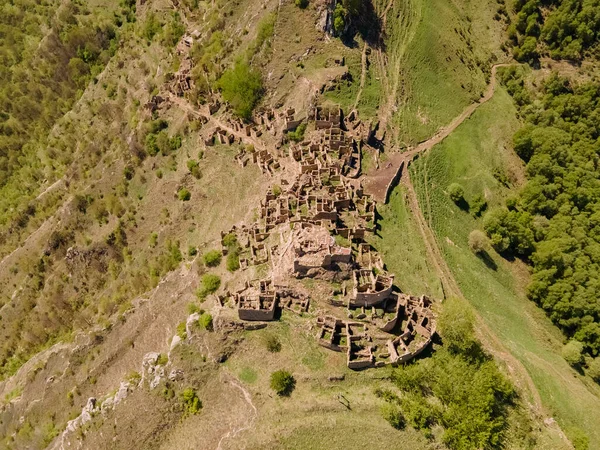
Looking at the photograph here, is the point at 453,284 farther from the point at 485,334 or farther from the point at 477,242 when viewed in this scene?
the point at 477,242

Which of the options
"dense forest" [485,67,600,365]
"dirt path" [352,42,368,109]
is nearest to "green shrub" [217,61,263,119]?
"dirt path" [352,42,368,109]

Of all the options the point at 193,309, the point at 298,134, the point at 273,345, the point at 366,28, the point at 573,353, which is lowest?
the point at 193,309

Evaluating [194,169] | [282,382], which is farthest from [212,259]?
[282,382]

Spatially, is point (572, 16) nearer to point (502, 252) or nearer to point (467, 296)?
point (502, 252)

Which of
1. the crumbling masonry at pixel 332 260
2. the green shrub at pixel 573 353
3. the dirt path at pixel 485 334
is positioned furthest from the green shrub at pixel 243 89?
the green shrub at pixel 573 353

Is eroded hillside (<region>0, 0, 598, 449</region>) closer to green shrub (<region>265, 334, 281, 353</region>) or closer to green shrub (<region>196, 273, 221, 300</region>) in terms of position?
green shrub (<region>265, 334, 281, 353</region>)

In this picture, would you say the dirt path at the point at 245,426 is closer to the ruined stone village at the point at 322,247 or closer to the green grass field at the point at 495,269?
the ruined stone village at the point at 322,247
